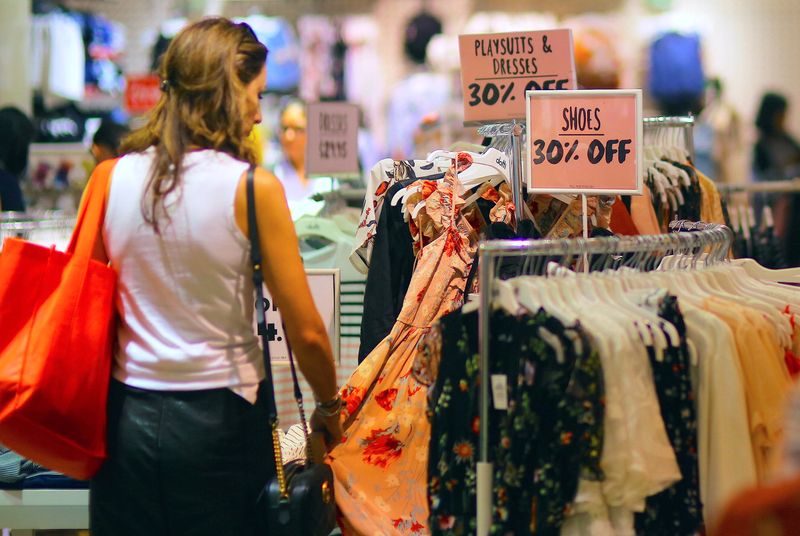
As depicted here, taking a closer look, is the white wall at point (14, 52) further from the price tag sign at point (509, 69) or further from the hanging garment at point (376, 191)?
the price tag sign at point (509, 69)

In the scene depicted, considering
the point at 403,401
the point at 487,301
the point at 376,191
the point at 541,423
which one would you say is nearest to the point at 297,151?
the point at 376,191

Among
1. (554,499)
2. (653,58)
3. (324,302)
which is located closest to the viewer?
(554,499)

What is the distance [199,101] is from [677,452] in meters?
1.20

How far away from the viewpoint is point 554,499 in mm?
1884

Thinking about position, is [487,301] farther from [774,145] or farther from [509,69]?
[774,145]

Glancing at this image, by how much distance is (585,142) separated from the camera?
2.42m

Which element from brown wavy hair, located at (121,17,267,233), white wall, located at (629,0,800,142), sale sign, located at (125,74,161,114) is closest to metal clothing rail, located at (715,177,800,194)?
white wall, located at (629,0,800,142)

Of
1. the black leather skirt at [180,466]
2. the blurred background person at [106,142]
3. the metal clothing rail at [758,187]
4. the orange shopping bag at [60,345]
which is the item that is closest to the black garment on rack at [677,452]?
the black leather skirt at [180,466]

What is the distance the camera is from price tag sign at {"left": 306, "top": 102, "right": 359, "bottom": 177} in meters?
4.21

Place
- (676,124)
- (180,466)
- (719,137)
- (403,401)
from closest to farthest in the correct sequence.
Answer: (180,466) → (403,401) → (676,124) → (719,137)

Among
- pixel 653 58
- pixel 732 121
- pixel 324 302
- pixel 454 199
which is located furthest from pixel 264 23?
pixel 454 199

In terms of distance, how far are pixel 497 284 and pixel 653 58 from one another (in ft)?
18.7

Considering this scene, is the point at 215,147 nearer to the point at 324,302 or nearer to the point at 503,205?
the point at 503,205

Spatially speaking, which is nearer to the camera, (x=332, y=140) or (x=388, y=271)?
(x=388, y=271)
